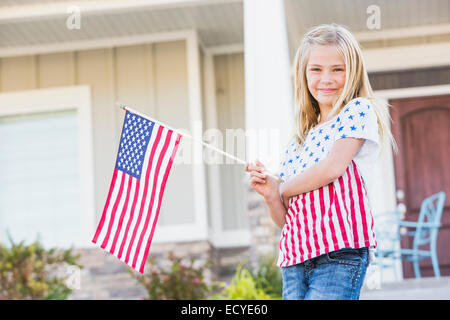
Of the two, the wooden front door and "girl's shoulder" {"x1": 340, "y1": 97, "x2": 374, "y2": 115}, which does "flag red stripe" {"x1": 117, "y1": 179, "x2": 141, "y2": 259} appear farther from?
the wooden front door

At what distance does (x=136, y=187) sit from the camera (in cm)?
312

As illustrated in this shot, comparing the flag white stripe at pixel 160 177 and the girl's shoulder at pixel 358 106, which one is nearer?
the girl's shoulder at pixel 358 106

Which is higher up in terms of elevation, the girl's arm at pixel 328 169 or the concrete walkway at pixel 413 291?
the girl's arm at pixel 328 169

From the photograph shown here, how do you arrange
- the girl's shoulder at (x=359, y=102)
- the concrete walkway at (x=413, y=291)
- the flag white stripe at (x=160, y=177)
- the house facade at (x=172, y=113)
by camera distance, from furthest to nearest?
the house facade at (x=172, y=113) → the concrete walkway at (x=413, y=291) → the flag white stripe at (x=160, y=177) → the girl's shoulder at (x=359, y=102)

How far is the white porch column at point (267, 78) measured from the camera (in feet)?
21.8

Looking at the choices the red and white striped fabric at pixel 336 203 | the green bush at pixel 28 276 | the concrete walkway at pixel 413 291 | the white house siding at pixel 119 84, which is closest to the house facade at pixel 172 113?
the white house siding at pixel 119 84

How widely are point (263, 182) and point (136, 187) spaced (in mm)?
840

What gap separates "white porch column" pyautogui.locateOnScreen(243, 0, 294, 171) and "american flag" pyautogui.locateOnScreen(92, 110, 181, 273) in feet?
11.6

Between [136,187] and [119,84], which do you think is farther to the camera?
[119,84]

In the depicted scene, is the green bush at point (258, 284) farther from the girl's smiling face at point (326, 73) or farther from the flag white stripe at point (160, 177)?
the girl's smiling face at point (326, 73)

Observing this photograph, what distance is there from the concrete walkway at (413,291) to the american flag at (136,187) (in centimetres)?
292

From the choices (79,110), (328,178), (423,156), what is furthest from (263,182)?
(423,156)

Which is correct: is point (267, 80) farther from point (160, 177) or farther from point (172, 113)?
point (160, 177)
